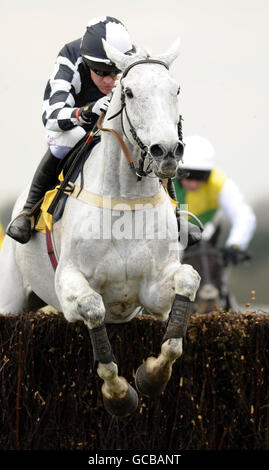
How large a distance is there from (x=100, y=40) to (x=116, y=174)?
1.04 metres

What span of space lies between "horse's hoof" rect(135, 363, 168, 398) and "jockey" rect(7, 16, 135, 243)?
1633 millimetres

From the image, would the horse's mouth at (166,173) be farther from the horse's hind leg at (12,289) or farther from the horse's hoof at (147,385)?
the horse's hind leg at (12,289)

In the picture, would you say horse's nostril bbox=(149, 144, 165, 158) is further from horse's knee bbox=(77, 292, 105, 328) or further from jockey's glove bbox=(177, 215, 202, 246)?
jockey's glove bbox=(177, 215, 202, 246)

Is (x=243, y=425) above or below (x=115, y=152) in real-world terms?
below

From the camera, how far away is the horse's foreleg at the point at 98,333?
6557 millimetres

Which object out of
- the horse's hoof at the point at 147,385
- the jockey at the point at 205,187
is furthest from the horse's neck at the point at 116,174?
the jockey at the point at 205,187

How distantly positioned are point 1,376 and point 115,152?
6.19 feet

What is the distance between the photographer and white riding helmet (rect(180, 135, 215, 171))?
11.3 m

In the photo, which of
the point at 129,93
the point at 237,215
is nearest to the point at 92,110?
the point at 129,93
